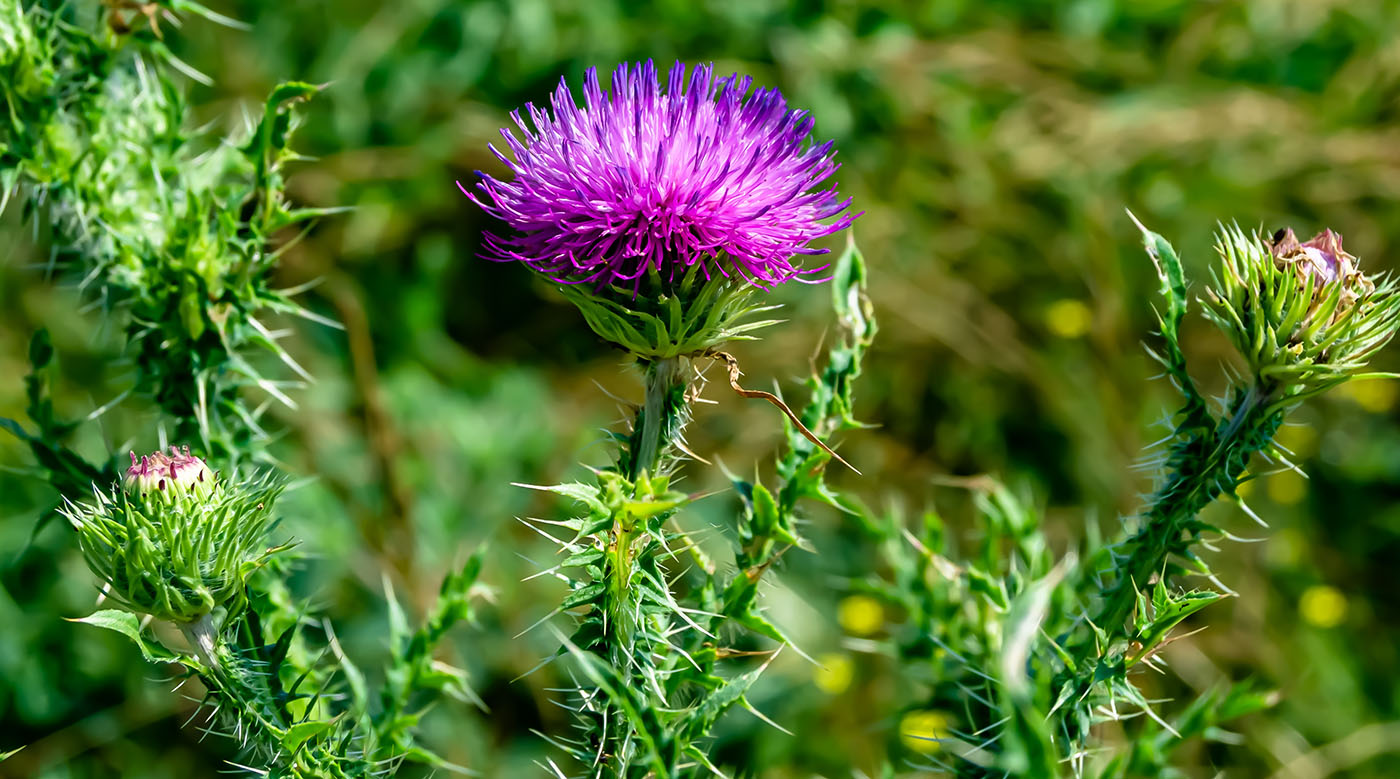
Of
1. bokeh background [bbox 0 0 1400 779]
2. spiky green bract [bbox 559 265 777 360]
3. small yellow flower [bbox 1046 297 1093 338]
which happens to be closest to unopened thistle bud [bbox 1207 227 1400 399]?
spiky green bract [bbox 559 265 777 360]

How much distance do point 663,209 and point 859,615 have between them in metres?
2.16

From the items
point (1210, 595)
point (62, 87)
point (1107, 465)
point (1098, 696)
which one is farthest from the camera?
point (1107, 465)

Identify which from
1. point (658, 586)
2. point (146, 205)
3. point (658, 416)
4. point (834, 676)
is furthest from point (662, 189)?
point (834, 676)

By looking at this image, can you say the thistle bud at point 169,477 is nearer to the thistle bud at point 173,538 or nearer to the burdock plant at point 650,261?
the thistle bud at point 173,538

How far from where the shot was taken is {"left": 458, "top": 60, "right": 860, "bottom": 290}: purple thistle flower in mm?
1470

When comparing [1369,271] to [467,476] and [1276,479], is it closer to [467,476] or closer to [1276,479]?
[1276,479]

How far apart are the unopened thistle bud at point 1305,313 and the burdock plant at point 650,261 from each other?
58 cm

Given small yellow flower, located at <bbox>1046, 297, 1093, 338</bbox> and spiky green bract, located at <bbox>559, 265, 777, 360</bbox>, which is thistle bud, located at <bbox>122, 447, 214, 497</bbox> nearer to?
spiky green bract, located at <bbox>559, 265, 777, 360</bbox>

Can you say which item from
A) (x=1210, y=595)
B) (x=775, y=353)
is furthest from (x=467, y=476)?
(x=1210, y=595)

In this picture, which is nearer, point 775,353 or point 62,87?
point 62,87

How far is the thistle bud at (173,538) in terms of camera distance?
144 cm

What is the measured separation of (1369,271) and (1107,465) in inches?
43.3

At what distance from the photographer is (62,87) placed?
1942 millimetres

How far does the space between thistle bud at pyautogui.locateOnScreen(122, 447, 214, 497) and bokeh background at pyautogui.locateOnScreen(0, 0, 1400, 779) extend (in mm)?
1552
